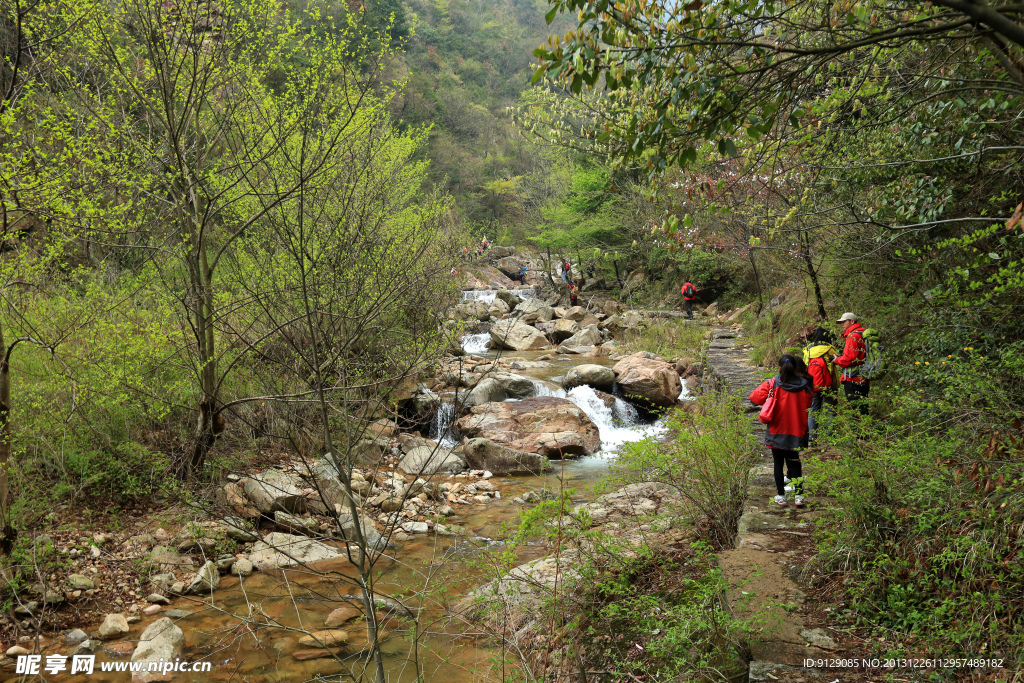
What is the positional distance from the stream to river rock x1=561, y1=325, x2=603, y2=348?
11.0 metres

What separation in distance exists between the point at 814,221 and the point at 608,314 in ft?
53.6

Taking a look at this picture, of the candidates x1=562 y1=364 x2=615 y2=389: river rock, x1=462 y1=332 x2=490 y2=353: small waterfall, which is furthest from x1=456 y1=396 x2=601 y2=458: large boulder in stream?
x1=462 y1=332 x2=490 y2=353: small waterfall

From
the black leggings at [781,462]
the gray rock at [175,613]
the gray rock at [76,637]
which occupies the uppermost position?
the black leggings at [781,462]

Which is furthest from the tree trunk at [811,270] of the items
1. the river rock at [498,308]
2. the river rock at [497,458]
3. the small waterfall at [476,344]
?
the river rock at [498,308]

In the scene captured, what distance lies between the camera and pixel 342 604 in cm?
547

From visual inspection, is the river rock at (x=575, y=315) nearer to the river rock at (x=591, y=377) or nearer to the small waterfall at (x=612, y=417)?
the river rock at (x=591, y=377)

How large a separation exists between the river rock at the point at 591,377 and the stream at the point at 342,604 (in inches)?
208

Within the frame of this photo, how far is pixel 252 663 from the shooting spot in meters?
4.84

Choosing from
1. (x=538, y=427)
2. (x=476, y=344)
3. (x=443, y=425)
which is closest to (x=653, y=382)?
(x=538, y=427)

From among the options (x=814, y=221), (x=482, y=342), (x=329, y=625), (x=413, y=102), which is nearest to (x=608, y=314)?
(x=482, y=342)

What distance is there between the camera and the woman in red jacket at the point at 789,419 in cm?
497

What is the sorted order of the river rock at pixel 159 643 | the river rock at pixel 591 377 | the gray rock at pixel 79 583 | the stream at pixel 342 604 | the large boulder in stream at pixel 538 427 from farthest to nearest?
the river rock at pixel 591 377 → the large boulder in stream at pixel 538 427 → the gray rock at pixel 79 583 → the river rock at pixel 159 643 → the stream at pixel 342 604

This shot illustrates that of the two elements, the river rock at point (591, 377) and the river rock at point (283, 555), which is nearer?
the river rock at point (283, 555)

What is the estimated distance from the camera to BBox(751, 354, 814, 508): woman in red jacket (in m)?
4.97
